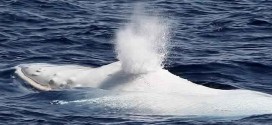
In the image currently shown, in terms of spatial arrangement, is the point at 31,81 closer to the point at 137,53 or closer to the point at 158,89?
the point at 137,53

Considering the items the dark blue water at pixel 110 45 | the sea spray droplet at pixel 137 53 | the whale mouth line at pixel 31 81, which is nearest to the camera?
the dark blue water at pixel 110 45

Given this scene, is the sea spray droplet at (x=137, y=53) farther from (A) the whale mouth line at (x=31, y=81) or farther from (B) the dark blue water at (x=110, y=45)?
(A) the whale mouth line at (x=31, y=81)

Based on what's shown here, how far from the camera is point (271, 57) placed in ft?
77.8

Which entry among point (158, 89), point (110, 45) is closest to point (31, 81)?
point (158, 89)

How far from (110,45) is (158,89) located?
8266mm

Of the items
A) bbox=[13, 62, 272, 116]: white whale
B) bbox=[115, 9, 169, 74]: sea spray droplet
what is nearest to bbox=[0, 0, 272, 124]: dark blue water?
bbox=[13, 62, 272, 116]: white whale

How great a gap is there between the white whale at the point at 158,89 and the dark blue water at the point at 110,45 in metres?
0.38

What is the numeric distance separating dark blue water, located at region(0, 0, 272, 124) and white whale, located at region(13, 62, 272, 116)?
384 mm

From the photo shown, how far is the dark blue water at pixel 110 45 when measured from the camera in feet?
53.7

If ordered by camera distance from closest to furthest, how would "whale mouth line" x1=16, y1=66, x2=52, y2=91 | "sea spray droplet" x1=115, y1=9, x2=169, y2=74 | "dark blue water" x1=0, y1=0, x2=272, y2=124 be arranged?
"dark blue water" x1=0, y1=0, x2=272, y2=124 → "sea spray droplet" x1=115, y1=9, x2=169, y2=74 → "whale mouth line" x1=16, y1=66, x2=52, y2=91

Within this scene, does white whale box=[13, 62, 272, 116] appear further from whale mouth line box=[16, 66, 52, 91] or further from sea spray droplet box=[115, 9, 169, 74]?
sea spray droplet box=[115, 9, 169, 74]

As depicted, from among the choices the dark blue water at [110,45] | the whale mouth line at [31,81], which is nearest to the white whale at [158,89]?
the whale mouth line at [31,81]

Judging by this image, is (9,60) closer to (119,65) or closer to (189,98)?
(119,65)

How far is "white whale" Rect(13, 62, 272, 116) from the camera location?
16406 mm
